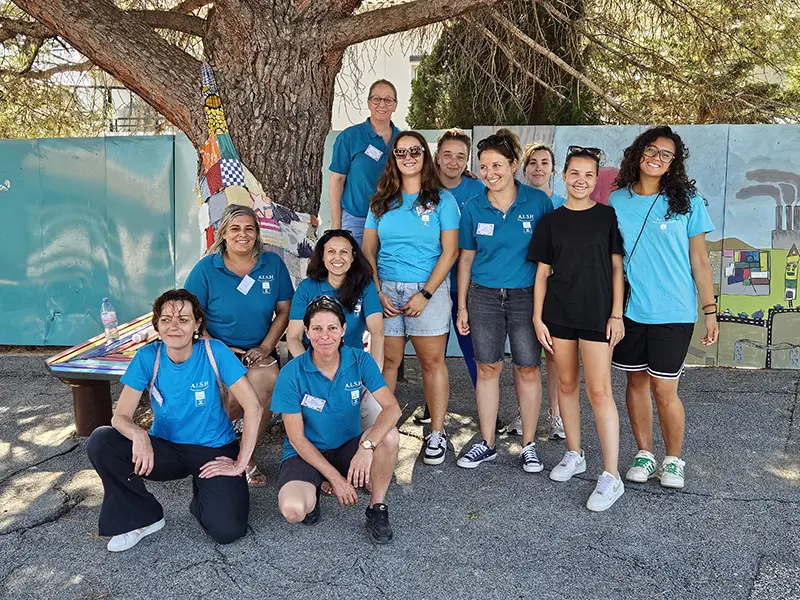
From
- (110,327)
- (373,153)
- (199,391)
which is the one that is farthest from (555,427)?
(110,327)

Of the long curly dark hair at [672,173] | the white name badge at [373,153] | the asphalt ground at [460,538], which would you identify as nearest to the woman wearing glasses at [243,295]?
the asphalt ground at [460,538]

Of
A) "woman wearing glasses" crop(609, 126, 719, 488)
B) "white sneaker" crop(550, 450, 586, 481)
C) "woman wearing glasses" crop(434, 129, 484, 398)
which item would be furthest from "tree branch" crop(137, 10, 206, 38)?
"white sneaker" crop(550, 450, 586, 481)

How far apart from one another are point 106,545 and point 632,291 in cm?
293

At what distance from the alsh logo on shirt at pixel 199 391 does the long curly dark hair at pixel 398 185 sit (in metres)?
1.45

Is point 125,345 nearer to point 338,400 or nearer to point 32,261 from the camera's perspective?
point 338,400

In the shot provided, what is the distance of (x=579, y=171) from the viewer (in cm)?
368

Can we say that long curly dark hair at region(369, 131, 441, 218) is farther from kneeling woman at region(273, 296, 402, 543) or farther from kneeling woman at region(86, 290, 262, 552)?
kneeling woman at region(86, 290, 262, 552)

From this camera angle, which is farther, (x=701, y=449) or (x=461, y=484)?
(x=701, y=449)

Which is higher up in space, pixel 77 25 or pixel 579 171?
pixel 77 25

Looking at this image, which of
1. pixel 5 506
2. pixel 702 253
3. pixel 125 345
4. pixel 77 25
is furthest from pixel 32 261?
pixel 702 253

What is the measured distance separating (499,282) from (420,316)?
0.50m

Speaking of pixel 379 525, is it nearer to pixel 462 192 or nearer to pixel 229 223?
pixel 229 223

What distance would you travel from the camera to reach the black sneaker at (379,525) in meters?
3.35

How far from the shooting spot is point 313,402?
346cm
